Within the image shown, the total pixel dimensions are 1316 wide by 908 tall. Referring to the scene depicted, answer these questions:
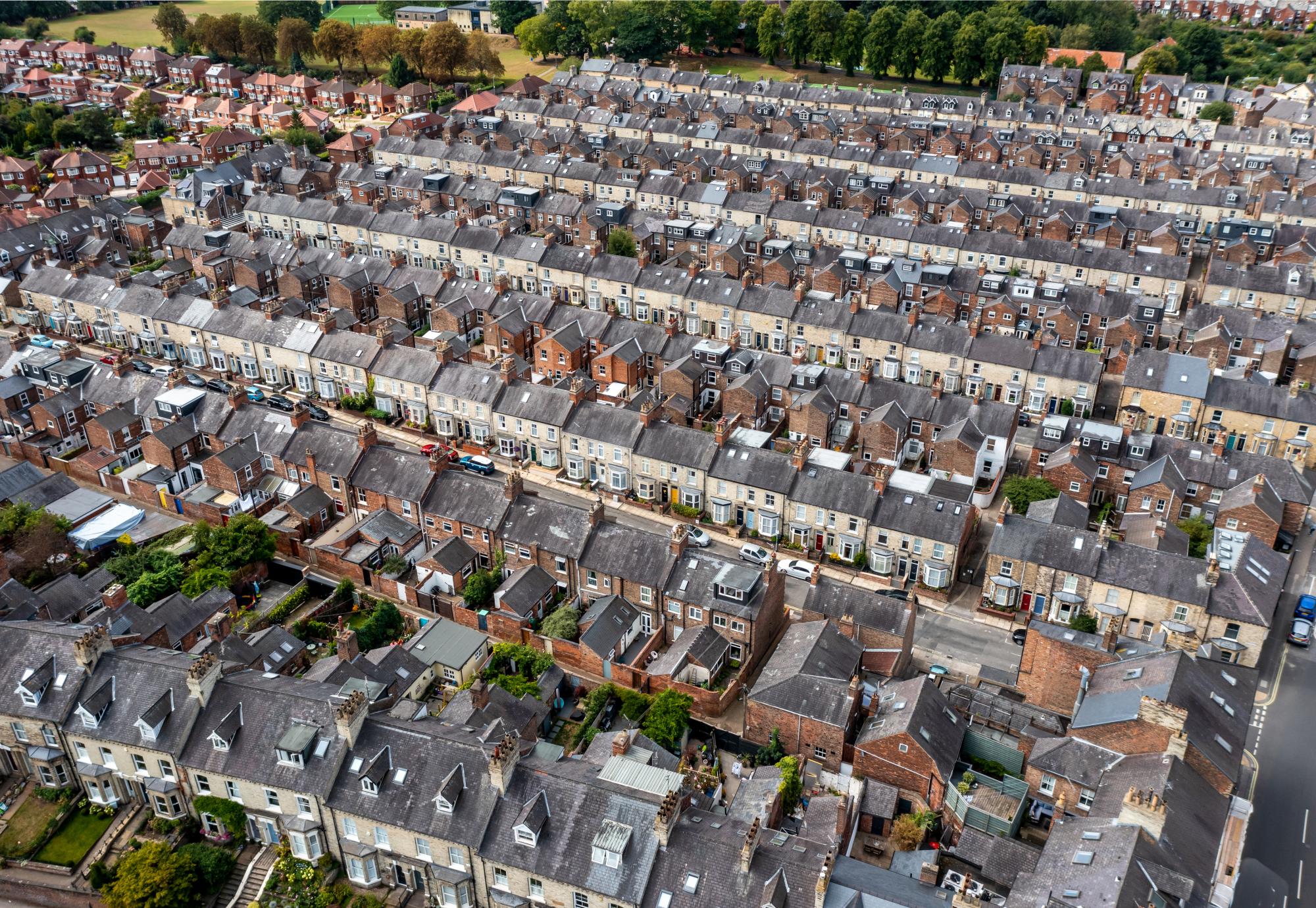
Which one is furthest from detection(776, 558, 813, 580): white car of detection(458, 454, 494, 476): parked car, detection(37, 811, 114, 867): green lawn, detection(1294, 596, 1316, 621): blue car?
detection(37, 811, 114, 867): green lawn

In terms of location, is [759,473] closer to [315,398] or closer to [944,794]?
[944,794]

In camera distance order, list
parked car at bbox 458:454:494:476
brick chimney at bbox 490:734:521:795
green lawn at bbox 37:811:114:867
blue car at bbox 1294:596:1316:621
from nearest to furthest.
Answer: brick chimney at bbox 490:734:521:795, green lawn at bbox 37:811:114:867, blue car at bbox 1294:596:1316:621, parked car at bbox 458:454:494:476

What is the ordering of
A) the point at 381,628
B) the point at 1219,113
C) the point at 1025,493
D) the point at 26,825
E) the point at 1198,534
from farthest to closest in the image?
the point at 1219,113, the point at 1025,493, the point at 1198,534, the point at 381,628, the point at 26,825

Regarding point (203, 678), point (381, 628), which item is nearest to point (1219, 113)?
point (381, 628)

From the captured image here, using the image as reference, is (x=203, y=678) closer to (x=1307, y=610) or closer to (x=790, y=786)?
(x=790, y=786)

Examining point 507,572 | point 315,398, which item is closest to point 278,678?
point 507,572

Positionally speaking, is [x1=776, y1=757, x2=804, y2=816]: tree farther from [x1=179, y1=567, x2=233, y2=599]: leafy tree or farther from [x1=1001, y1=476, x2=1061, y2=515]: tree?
[x1=179, y1=567, x2=233, y2=599]: leafy tree
